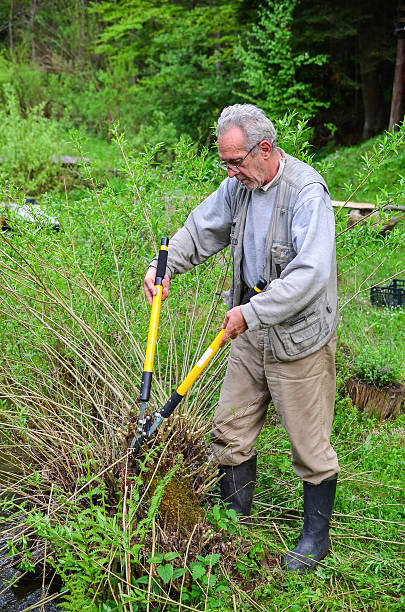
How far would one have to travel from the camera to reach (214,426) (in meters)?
3.28

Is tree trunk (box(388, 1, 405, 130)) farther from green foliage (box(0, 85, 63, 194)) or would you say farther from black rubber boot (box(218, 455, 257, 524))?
black rubber boot (box(218, 455, 257, 524))

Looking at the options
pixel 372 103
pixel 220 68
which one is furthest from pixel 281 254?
pixel 220 68

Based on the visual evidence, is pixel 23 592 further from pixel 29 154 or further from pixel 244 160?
pixel 29 154

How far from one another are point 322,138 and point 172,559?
13.0m

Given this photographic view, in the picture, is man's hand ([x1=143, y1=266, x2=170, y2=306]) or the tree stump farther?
the tree stump

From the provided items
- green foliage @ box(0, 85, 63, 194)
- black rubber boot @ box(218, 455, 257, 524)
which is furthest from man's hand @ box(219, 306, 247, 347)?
green foliage @ box(0, 85, 63, 194)

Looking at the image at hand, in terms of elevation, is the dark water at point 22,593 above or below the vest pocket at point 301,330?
below

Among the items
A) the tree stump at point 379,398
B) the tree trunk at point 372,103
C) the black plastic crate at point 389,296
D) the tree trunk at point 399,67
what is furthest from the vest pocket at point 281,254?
the tree trunk at point 372,103

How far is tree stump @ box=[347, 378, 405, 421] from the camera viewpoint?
456 cm

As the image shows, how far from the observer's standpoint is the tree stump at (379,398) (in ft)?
15.0

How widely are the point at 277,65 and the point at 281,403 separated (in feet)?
37.1

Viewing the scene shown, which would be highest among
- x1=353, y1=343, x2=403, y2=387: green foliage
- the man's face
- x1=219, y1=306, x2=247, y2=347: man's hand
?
the man's face

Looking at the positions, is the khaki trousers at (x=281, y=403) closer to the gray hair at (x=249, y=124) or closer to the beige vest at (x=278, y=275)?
the beige vest at (x=278, y=275)

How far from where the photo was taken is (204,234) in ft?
10.9
